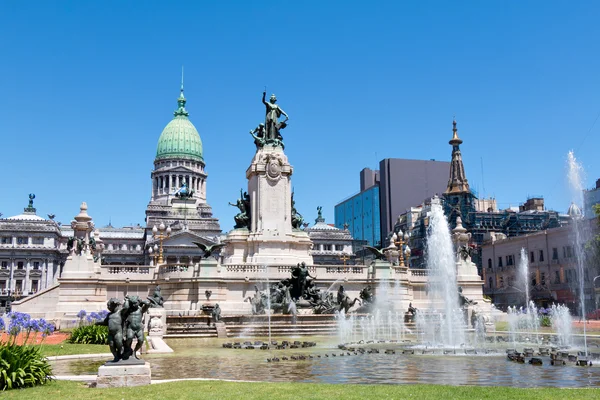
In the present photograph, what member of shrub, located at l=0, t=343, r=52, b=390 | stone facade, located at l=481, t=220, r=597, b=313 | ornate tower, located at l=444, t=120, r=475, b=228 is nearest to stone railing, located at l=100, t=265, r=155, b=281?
shrub, located at l=0, t=343, r=52, b=390

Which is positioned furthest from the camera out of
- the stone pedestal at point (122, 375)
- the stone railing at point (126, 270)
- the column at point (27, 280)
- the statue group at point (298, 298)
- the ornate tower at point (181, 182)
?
the ornate tower at point (181, 182)

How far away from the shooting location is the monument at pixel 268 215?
47312 millimetres

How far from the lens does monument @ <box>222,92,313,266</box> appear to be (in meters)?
47.3

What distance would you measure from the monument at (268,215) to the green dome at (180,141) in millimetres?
104340

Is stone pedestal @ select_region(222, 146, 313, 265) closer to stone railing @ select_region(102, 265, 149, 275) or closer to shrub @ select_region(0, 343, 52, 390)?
stone railing @ select_region(102, 265, 149, 275)

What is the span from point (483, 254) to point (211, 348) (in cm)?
7783

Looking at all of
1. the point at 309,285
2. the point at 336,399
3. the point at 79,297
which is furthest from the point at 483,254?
the point at 336,399

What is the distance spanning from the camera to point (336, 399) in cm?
1130

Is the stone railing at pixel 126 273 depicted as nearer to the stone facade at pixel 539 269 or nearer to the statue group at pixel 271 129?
the statue group at pixel 271 129

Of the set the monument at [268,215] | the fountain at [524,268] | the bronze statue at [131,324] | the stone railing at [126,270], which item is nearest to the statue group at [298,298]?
the monument at [268,215]

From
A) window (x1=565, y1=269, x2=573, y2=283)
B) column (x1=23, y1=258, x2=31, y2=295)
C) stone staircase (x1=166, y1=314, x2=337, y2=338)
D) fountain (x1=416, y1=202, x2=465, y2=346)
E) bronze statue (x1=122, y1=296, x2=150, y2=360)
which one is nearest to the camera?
bronze statue (x1=122, y1=296, x2=150, y2=360)

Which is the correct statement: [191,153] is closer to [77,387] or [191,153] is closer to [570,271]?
[570,271]

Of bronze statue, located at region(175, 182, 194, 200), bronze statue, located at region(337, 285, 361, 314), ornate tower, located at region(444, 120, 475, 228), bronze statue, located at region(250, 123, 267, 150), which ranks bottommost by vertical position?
bronze statue, located at region(337, 285, 361, 314)

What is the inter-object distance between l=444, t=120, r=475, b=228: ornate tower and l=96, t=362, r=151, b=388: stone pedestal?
3829 inches
